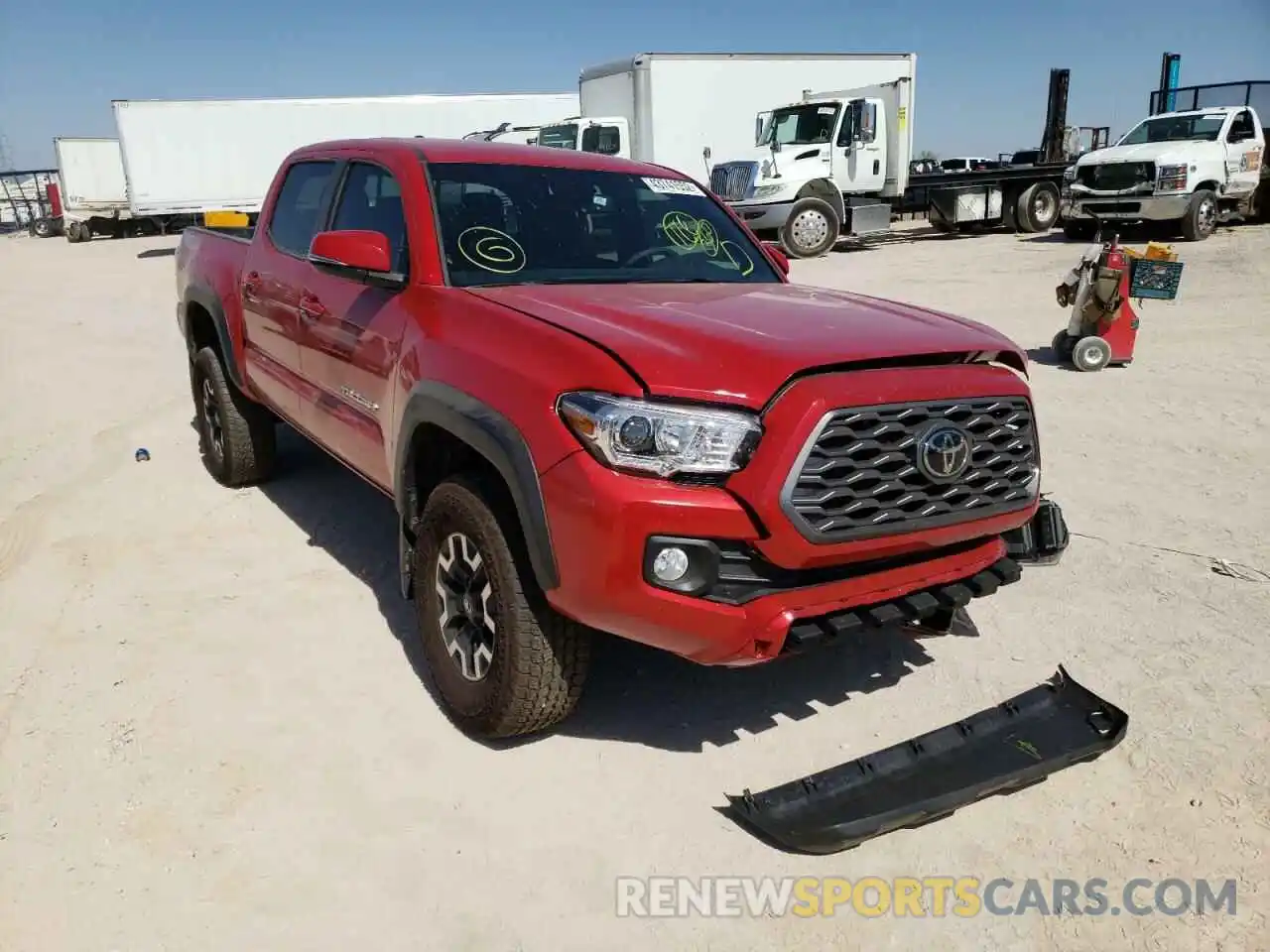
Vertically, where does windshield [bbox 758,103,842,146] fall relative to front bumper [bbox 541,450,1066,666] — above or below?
above

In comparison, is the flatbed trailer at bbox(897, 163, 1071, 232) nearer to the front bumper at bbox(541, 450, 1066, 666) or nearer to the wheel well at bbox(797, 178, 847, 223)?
the wheel well at bbox(797, 178, 847, 223)

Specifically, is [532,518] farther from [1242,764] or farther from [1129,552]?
[1129,552]

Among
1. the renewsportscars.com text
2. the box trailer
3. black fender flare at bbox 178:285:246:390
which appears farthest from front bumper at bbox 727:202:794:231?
the box trailer

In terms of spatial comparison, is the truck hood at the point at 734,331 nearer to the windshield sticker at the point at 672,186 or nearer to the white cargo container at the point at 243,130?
the windshield sticker at the point at 672,186

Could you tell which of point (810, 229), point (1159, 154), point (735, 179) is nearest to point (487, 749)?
point (735, 179)

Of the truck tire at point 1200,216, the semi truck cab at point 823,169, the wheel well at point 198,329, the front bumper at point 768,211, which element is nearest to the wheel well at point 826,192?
the semi truck cab at point 823,169

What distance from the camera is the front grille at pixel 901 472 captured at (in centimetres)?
244

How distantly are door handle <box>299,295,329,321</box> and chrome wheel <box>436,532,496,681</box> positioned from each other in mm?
1425

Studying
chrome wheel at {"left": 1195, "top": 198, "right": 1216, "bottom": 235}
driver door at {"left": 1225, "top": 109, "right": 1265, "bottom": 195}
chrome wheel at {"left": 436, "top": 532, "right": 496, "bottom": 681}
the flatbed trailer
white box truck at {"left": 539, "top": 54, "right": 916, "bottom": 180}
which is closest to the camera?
chrome wheel at {"left": 436, "top": 532, "right": 496, "bottom": 681}

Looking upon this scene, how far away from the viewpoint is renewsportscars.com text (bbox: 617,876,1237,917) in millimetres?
2389

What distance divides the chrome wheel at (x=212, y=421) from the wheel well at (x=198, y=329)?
0.27 metres

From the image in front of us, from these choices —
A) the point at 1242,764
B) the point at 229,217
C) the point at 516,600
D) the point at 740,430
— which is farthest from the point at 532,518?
the point at 229,217

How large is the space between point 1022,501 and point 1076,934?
3.97 feet

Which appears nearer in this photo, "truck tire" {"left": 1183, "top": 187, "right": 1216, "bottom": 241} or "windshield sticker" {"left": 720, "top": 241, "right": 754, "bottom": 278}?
"windshield sticker" {"left": 720, "top": 241, "right": 754, "bottom": 278}
